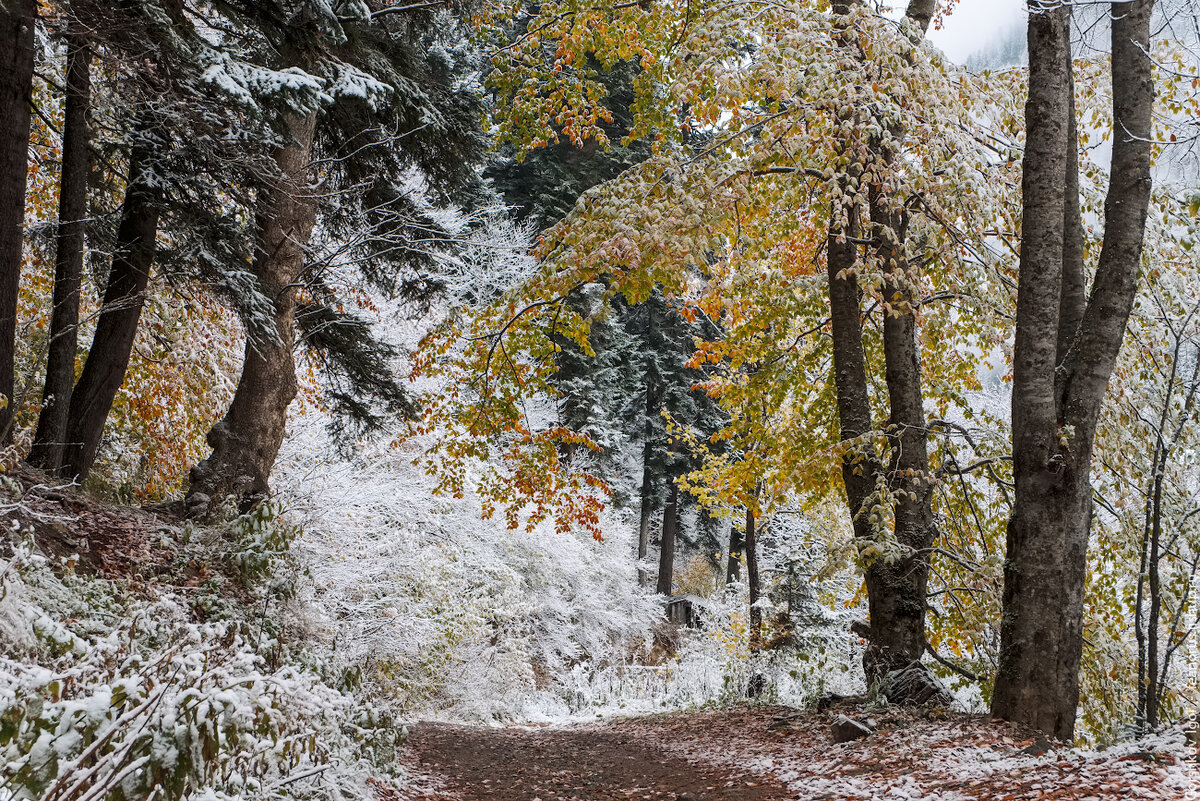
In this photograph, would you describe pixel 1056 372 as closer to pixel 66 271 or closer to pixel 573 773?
pixel 573 773

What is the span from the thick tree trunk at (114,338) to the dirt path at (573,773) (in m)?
3.96

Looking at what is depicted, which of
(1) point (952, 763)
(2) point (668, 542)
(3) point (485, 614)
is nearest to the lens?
(1) point (952, 763)

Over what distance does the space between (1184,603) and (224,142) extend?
304 inches

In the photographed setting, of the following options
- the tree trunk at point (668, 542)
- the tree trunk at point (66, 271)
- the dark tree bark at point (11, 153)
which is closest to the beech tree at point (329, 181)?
the tree trunk at point (66, 271)

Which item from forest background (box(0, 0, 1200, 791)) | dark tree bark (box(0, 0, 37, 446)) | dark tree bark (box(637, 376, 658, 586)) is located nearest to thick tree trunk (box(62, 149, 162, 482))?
forest background (box(0, 0, 1200, 791))

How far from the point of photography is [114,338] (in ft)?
21.9

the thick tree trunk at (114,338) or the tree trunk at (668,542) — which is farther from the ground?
the thick tree trunk at (114,338)

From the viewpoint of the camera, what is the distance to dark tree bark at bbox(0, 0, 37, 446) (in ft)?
15.9

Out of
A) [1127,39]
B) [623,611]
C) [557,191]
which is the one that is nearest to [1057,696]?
[1127,39]

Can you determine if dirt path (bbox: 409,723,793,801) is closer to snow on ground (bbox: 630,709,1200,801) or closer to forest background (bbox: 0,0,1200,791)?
snow on ground (bbox: 630,709,1200,801)

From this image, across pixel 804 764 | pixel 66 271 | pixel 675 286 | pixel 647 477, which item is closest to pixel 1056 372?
pixel 675 286

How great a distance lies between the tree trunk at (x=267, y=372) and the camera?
705 centimetres

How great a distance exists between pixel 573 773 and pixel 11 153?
6.14m

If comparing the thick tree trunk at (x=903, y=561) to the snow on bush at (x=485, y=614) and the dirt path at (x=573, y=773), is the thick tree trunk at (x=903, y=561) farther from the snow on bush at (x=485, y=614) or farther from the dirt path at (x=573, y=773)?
the snow on bush at (x=485, y=614)
